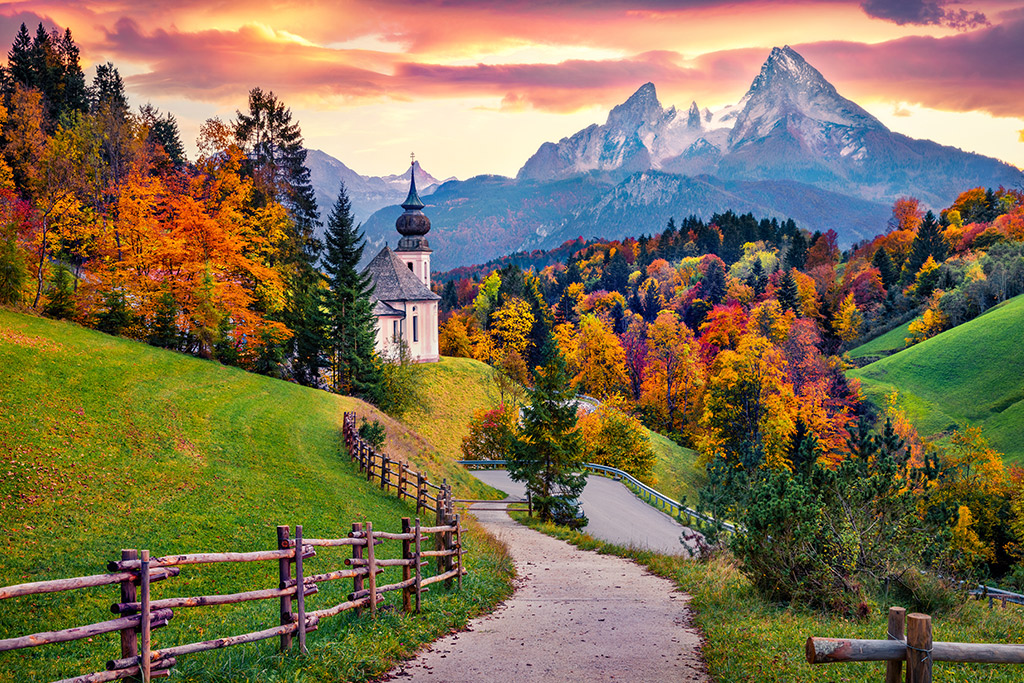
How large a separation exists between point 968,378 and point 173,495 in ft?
230

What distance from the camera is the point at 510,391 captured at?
64.0 metres

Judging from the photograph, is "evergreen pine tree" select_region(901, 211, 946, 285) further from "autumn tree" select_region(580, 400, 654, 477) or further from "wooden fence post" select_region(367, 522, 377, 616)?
"wooden fence post" select_region(367, 522, 377, 616)

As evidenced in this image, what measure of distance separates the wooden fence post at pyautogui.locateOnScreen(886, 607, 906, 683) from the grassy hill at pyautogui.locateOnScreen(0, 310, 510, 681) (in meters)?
5.87

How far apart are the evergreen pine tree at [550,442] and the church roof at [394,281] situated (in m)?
37.0

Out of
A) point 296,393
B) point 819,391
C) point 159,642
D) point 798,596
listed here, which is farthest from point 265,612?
point 819,391

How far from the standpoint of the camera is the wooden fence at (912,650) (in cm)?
557

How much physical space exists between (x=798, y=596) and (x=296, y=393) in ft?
97.2

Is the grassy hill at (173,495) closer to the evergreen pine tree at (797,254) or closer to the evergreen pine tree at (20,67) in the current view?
the evergreen pine tree at (20,67)

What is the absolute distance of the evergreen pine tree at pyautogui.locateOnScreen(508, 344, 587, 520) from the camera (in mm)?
30953

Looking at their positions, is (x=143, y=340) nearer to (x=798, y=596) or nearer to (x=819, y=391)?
(x=798, y=596)

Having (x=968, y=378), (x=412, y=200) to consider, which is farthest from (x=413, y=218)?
(x=968, y=378)

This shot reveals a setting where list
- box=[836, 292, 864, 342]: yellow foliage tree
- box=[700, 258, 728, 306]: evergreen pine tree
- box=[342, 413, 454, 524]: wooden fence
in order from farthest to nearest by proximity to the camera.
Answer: box=[700, 258, 728, 306]: evergreen pine tree, box=[836, 292, 864, 342]: yellow foliage tree, box=[342, 413, 454, 524]: wooden fence

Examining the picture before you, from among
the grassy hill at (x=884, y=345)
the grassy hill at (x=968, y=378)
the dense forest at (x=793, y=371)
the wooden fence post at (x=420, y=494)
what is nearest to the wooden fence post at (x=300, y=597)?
the dense forest at (x=793, y=371)

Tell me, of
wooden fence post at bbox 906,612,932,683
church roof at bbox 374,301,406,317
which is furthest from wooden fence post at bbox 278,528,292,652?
church roof at bbox 374,301,406,317
